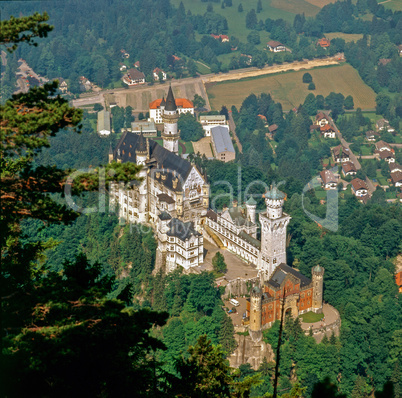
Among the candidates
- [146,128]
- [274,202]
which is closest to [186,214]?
[274,202]

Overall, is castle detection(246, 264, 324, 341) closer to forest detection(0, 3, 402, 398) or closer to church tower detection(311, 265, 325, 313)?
church tower detection(311, 265, 325, 313)

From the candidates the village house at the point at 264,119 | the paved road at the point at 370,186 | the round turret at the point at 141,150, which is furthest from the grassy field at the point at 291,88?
the round turret at the point at 141,150

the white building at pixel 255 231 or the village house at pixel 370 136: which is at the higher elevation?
the white building at pixel 255 231

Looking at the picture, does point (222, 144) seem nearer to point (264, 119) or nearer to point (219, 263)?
point (264, 119)

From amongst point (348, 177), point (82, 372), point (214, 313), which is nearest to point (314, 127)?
point (348, 177)

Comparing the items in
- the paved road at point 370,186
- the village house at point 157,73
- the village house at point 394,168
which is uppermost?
the village house at point 157,73

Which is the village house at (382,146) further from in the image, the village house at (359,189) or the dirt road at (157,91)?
the dirt road at (157,91)
